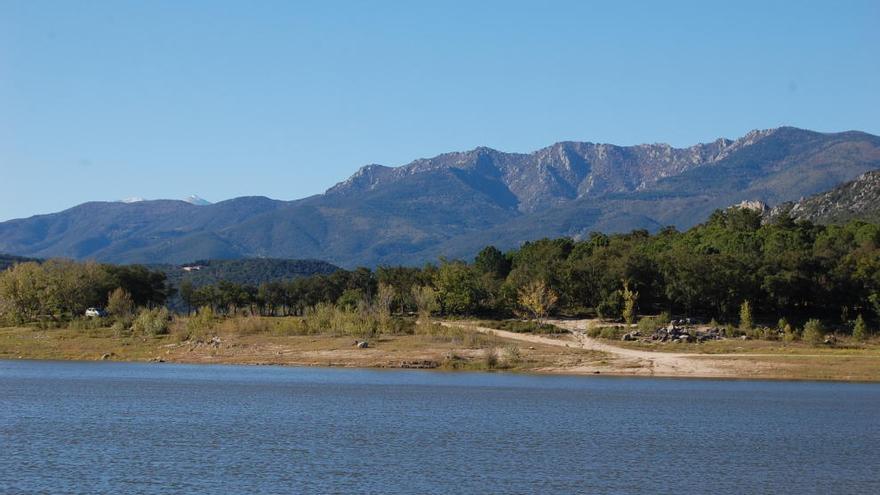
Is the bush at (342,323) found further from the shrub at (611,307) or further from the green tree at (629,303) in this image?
the green tree at (629,303)

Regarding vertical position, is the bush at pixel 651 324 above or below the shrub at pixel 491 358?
above

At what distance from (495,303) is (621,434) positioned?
72095 millimetres

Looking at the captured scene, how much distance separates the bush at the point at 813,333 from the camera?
92.4m

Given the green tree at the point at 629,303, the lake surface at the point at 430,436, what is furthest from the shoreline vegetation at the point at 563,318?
the lake surface at the point at 430,436

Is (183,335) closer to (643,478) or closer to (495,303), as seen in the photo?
(495,303)

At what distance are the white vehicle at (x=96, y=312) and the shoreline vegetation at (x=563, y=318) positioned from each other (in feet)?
1.69

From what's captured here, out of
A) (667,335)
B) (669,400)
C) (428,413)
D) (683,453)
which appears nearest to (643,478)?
(683,453)

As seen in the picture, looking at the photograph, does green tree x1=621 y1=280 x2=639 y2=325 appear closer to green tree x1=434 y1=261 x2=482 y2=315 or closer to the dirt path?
the dirt path

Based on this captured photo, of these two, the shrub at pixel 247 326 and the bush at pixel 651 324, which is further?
the shrub at pixel 247 326

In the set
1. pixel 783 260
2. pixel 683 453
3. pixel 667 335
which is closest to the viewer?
pixel 683 453

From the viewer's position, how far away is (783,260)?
348 feet

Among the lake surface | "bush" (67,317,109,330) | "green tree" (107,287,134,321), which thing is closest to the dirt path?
the lake surface

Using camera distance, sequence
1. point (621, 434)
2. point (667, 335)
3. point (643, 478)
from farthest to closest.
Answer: point (667, 335)
point (621, 434)
point (643, 478)

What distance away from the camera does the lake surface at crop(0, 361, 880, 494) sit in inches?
1422
